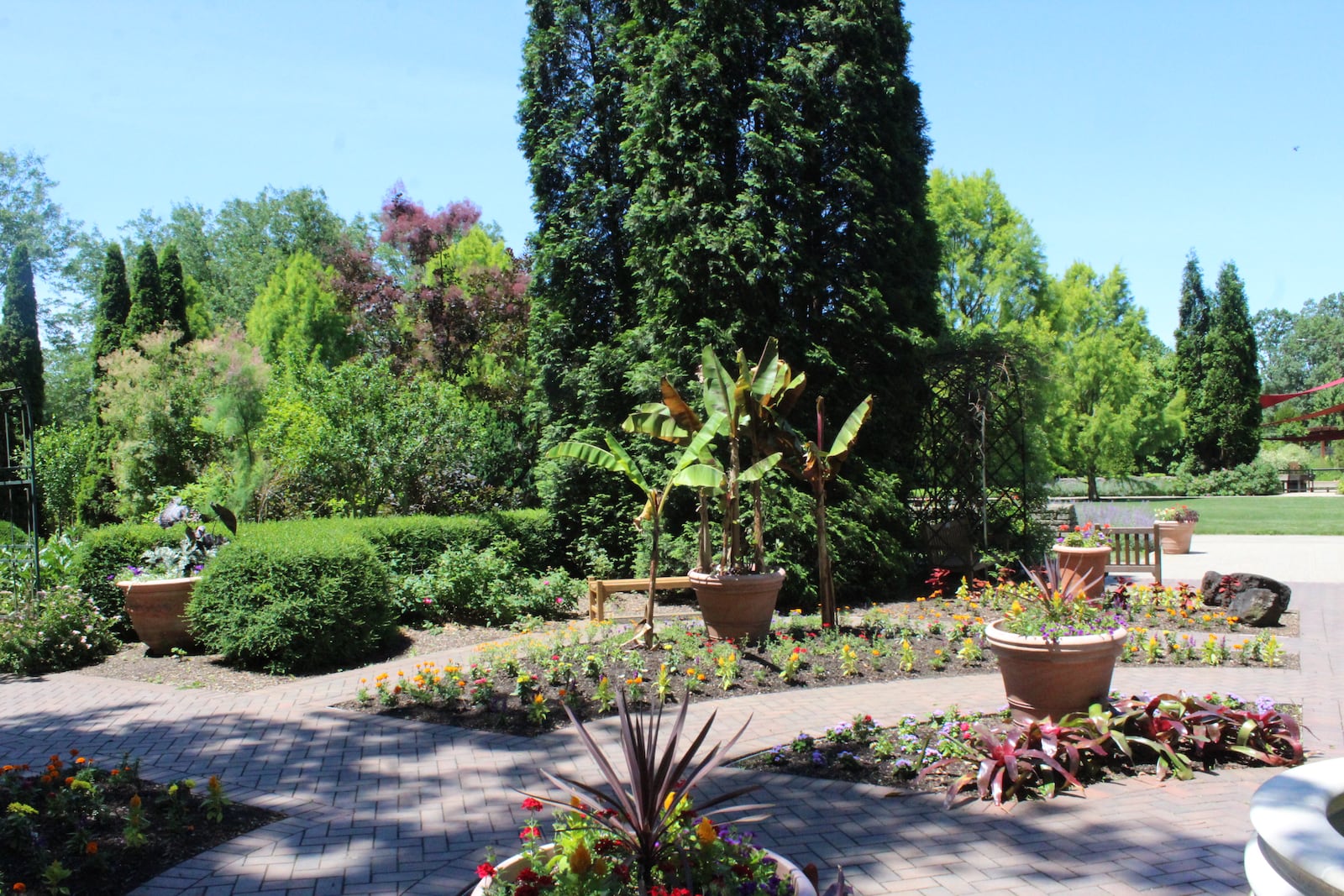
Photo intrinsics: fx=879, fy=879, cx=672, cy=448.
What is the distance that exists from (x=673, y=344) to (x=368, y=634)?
588cm

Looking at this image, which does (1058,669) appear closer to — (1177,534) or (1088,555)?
(1088,555)

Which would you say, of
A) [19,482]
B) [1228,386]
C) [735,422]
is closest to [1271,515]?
[1228,386]

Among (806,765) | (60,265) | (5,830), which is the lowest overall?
(806,765)

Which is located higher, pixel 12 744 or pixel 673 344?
pixel 673 344

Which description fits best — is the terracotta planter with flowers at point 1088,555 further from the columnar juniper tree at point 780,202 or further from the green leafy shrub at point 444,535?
the green leafy shrub at point 444,535

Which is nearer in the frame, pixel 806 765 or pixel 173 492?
pixel 806 765

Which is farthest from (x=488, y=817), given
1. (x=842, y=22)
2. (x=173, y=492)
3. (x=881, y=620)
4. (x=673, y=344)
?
(x=173, y=492)

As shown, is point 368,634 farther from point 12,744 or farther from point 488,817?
point 488,817

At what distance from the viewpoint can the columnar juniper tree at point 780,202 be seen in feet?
40.4

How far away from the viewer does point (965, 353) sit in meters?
13.0

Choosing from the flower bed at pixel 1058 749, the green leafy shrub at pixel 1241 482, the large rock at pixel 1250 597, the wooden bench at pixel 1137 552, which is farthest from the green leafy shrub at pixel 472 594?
the green leafy shrub at pixel 1241 482

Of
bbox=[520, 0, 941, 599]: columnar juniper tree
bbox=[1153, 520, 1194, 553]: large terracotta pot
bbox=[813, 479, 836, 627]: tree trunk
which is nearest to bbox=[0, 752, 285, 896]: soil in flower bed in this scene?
bbox=[813, 479, 836, 627]: tree trunk

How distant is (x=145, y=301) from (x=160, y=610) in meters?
20.5

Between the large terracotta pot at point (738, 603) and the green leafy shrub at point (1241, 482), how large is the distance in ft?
119
